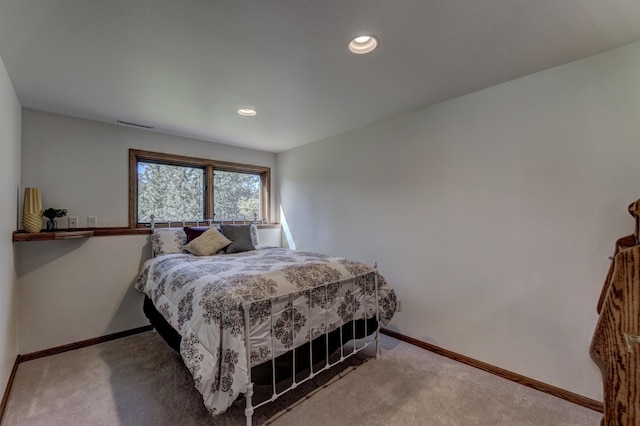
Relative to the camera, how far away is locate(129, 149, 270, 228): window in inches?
129

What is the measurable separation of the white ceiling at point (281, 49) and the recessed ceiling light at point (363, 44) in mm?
51

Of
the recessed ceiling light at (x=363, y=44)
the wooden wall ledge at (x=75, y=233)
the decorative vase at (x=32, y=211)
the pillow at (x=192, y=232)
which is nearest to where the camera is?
the recessed ceiling light at (x=363, y=44)

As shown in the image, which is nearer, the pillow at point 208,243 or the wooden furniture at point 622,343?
the wooden furniture at point 622,343

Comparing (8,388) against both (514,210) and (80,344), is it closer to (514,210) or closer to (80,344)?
(80,344)

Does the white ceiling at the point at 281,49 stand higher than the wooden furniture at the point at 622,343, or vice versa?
the white ceiling at the point at 281,49

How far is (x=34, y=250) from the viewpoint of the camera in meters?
2.55

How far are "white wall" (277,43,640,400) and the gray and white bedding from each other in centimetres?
60

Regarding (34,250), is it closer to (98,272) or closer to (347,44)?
(98,272)

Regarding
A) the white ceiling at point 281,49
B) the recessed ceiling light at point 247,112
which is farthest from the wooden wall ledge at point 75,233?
the recessed ceiling light at point 247,112

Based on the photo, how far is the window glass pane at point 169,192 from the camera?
3.32 meters

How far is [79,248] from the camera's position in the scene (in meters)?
2.77

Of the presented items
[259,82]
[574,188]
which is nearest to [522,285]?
[574,188]

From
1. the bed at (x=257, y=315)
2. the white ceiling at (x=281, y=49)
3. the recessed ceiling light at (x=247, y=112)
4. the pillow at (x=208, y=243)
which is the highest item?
the white ceiling at (x=281, y=49)

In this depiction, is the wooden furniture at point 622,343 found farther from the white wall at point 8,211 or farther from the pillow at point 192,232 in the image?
the pillow at point 192,232
